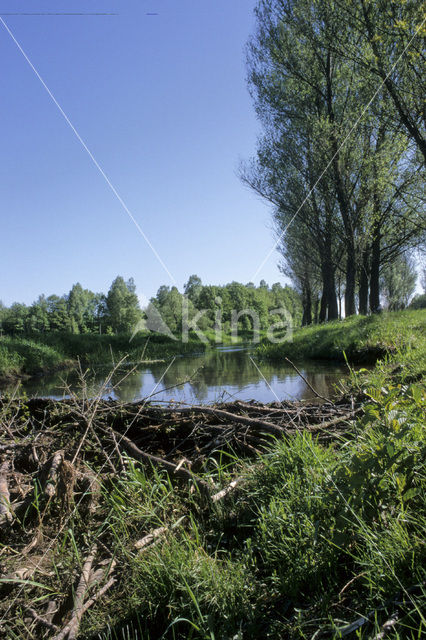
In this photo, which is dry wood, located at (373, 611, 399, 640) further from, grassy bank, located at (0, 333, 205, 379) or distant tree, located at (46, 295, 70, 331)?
distant tree, located at (46, 295, 70, 331)

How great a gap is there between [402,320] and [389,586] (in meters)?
11.2

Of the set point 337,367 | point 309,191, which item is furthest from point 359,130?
point 337,367

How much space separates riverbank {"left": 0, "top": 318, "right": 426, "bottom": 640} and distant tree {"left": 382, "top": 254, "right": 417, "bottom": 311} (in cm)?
3514

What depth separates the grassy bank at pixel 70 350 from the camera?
1569 cm

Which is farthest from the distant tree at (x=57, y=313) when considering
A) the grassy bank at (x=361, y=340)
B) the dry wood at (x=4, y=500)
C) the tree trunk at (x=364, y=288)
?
the dry wood at (x=4, y=500)

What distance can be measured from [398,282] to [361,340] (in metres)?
37.9

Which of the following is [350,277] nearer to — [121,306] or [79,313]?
[121,306]

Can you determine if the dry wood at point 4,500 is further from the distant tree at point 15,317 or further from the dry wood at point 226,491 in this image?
the distant tree at point 15,317

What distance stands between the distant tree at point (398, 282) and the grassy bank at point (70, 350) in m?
20.9

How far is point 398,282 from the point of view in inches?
1752

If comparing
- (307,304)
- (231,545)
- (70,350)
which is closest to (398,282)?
(307,304)

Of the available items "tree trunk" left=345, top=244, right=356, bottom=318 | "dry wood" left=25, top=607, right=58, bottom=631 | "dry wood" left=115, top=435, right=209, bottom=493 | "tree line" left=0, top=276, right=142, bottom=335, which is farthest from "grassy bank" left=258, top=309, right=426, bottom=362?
"tree line" left=0, top=276, right=142, bottom=335

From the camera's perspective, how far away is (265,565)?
172 centimetres

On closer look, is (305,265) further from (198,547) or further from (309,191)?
(198,547)
